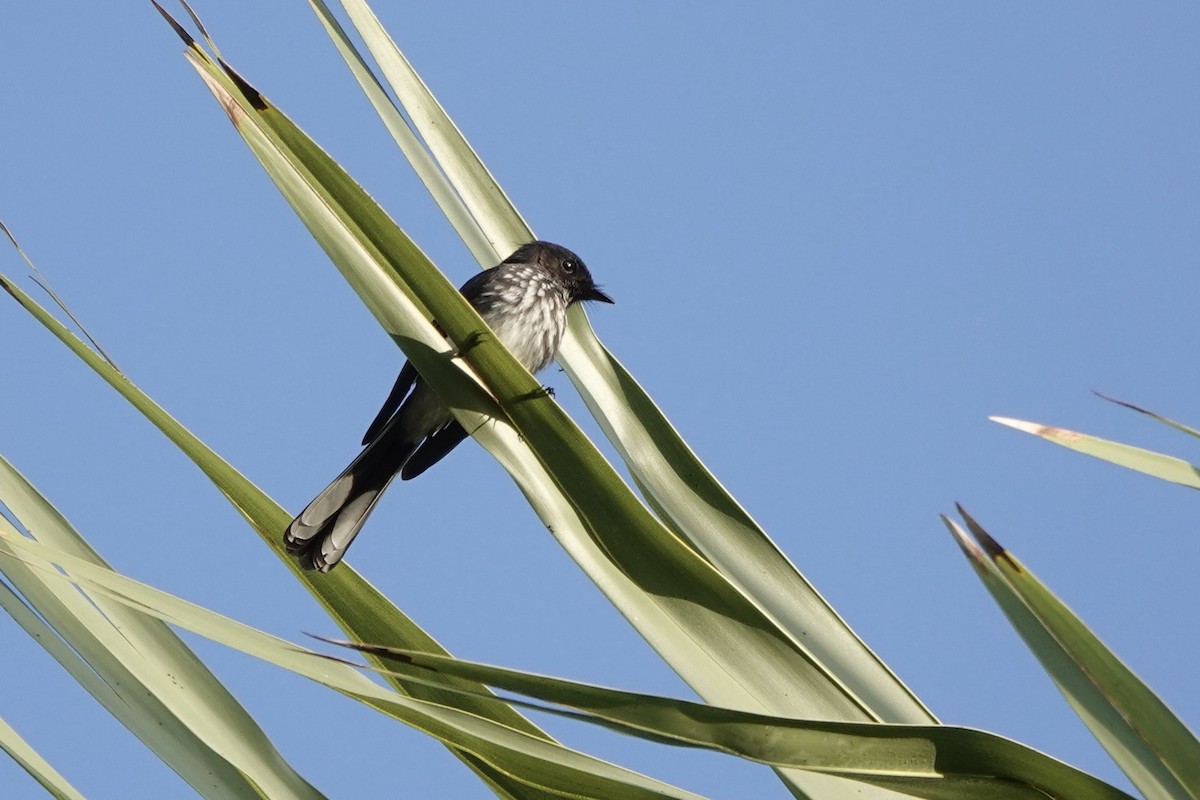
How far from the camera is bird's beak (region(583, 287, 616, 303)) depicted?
609 cm

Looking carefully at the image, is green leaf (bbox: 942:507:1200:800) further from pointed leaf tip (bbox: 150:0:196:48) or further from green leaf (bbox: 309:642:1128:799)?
pointed leaf tip (bbox: 150:0:196:48)

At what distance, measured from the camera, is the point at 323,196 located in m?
2.33

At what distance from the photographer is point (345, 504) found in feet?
13.9

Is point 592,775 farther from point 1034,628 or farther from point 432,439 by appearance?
point 432,439

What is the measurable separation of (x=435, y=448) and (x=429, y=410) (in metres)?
0.17

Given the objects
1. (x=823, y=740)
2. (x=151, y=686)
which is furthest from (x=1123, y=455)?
(x=151, y=686)

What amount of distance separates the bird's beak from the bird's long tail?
1.59 metres

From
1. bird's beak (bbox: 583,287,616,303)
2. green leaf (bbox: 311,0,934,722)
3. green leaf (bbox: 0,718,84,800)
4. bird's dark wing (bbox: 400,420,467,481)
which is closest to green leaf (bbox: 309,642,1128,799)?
green leaf (bbox: 311,0,934,722)

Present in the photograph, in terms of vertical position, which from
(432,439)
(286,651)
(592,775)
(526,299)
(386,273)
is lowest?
(592,775)

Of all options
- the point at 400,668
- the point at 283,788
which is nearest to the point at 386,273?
the point at 400,668

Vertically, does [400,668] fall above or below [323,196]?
below

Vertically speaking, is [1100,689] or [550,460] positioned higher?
[550,460]

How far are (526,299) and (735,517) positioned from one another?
10.2ft

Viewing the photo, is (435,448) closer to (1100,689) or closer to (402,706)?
Answer: (402,706)
